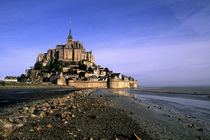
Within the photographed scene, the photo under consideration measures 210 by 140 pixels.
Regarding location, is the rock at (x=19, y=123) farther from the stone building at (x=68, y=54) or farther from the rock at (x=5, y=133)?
the stone building at (x=68, y=54)

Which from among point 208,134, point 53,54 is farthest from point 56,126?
point 53,54

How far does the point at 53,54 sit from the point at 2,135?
131 metres

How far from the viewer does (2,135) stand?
4.35 m

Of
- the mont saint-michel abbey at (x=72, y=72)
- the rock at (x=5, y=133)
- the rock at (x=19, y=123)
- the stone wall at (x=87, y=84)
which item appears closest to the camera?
the rock at (x=5, y=133)

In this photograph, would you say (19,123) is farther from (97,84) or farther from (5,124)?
(97,84)

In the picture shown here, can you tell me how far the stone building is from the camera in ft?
399

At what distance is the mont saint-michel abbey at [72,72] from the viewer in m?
81.3

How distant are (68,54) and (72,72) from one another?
1256 inches

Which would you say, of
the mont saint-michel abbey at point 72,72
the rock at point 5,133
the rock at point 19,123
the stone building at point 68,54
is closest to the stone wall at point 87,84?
the mont saint-michel abbey at point 72,72

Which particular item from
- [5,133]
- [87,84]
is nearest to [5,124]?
[5,133]

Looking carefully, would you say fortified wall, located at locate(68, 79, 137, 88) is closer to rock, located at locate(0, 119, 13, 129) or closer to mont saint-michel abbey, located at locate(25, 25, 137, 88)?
mont saint-michel abbey, located at locate(25, 25, 137, 88)

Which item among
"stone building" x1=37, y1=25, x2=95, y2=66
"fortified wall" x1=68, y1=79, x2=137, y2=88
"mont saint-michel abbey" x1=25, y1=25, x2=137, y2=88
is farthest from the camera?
"stone building" x1=37, y1=25, x2=95, y2=66

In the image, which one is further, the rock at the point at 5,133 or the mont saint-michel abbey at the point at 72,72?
the mont saint-michel abbey at the point at 72,72

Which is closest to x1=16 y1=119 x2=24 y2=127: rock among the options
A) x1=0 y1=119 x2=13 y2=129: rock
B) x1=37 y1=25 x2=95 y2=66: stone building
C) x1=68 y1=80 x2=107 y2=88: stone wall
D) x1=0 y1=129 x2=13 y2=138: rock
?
x1=0 y1=119 x2=13 y2=129: rock
